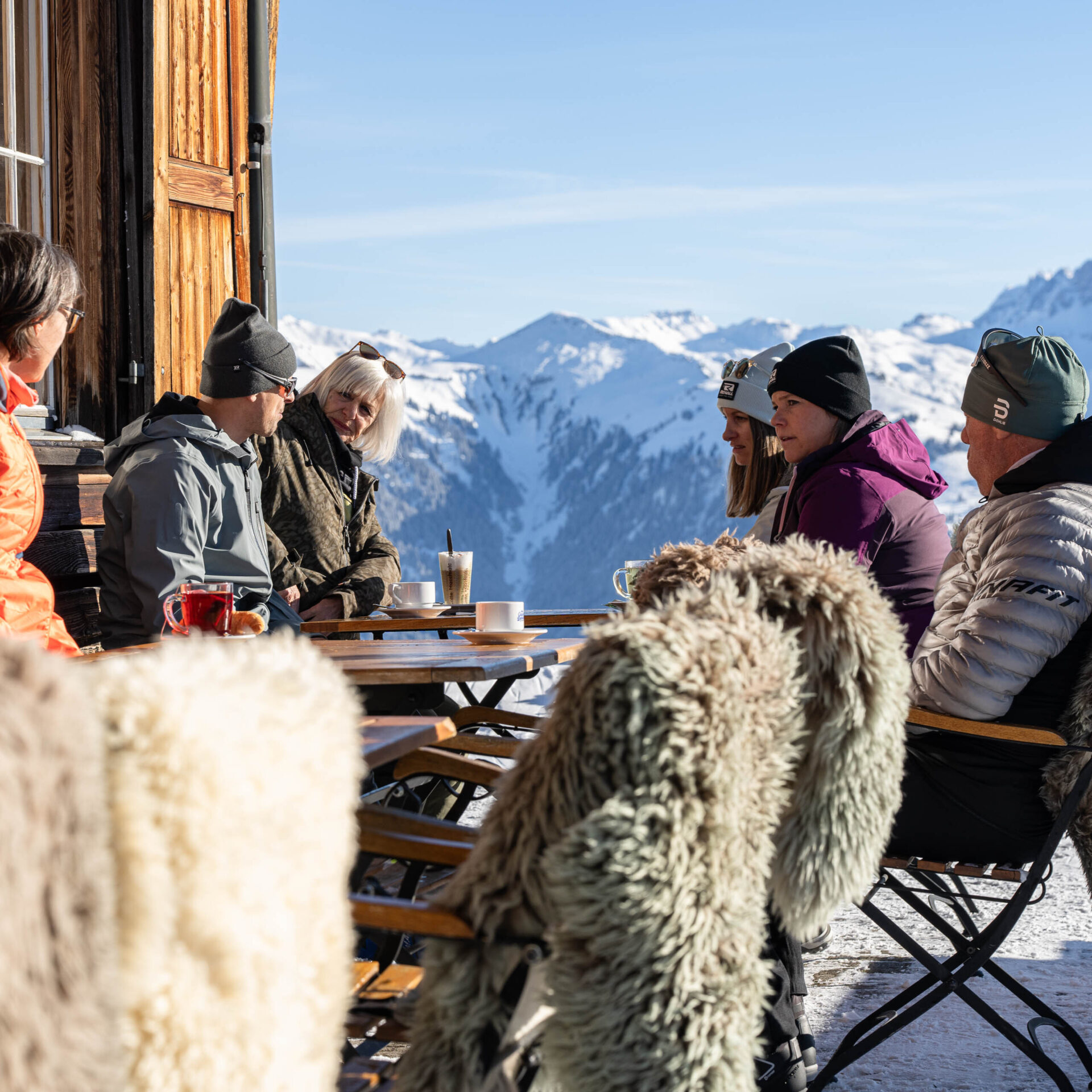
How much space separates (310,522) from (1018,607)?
2.52m

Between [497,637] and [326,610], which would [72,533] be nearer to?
[326,610]

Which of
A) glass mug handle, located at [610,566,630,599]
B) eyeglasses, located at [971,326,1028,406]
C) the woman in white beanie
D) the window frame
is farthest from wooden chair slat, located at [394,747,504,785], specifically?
the window frame

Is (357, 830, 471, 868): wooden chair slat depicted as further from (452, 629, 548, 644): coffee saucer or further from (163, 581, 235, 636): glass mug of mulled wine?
(452, 629, 548, 644): coffee saucer

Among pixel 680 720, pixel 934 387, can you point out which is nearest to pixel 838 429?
pixel 680 720

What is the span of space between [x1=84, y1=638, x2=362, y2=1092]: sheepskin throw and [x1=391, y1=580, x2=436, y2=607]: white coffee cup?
2.53m

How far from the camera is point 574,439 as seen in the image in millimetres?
121500

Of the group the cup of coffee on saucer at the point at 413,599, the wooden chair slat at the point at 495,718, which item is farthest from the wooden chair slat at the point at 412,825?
the cup of coffee on saucer at the point at 413,599

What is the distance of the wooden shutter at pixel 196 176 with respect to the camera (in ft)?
14.0

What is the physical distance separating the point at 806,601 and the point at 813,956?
6.70ft

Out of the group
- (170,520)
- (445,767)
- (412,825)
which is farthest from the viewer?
(170,520)

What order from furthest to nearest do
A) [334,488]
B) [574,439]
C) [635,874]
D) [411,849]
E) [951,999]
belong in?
[574,439], [334,488], [951,999], [411,849], [635,874]

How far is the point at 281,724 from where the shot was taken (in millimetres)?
1013

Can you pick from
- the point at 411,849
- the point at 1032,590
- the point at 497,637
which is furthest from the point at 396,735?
the point at 1032,590

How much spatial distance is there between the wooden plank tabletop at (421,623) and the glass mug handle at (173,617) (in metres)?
0.95
